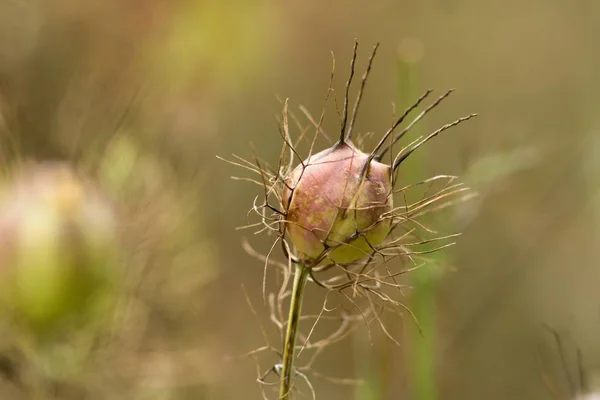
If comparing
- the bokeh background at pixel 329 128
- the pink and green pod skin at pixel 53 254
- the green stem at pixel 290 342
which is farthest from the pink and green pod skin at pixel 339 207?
the bokeh background at pixel 329 128

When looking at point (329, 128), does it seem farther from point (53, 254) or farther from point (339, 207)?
point (339, 207)

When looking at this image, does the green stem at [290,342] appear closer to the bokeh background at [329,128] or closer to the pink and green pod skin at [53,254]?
the pink and green pod skin at [53,254]

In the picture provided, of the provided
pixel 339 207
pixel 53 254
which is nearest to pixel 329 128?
pixel 53 254

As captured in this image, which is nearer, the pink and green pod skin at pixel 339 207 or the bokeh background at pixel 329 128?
the pink and green pod skin at pixel 339 207

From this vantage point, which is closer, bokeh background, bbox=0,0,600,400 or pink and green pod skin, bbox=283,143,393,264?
pink and green pod skin, bbox=283,143,393,264

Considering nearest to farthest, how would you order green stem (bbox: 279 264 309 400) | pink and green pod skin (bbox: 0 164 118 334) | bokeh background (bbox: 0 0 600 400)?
1. green stem (bbox: 279 264 309 400)
2. pink and green pod skin (bbox: 0 164 118 334)
3. bokeh background (bbox: 0 0 600 400)

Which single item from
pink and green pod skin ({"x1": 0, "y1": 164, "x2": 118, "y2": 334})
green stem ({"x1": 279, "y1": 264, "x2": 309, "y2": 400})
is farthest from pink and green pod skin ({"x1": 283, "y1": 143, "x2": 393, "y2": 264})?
pink and green pod skin ({"x1": 0, "y1": 164, "x2": 118, "y2": 334})

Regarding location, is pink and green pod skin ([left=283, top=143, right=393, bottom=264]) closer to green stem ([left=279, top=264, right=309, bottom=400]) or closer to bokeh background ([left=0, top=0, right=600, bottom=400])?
green stem ([left=279, top=264, right=309, bottom=400])
